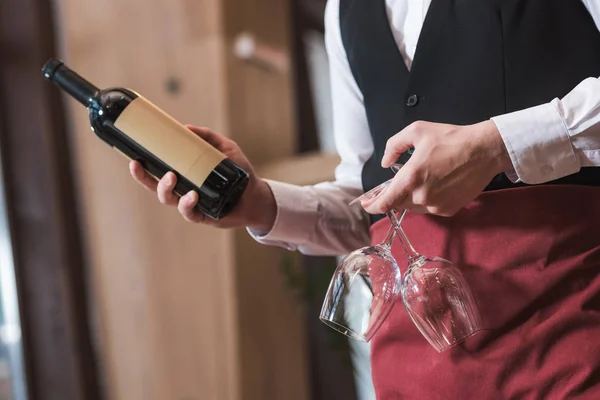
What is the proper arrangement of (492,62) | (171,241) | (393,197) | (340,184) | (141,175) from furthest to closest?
(171,241) → (340,184) → (141,175) → (492,62) → (393,197)

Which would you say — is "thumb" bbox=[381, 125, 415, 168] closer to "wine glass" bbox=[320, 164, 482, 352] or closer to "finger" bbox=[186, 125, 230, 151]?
"wine glass" bbox=[320, 164, 482, 352]

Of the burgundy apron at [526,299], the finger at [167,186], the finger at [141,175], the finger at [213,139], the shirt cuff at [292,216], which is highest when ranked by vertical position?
the finger at [213,139]

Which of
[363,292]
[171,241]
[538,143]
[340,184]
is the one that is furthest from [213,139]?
[171,241]

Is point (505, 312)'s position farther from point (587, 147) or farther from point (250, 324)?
point (250, 324)

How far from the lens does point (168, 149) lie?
0.77 metres

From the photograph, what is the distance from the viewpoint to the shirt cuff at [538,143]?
0.58 meters

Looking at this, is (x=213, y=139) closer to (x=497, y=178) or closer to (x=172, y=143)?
(x=172, y=143)

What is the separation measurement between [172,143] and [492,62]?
0.37 metres

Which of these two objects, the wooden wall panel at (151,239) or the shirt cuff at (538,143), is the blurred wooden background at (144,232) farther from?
the shirt cuff at (538,143)

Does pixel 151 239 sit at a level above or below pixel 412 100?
below

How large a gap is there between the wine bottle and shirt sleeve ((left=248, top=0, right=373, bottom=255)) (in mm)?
82

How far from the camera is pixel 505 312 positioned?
2.09ft

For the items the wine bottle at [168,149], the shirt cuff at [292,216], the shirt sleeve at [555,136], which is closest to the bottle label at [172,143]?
the wine bottle at [168,149]

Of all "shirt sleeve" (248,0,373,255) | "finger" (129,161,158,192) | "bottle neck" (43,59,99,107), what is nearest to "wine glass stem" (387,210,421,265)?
"shirt sleeve" (248,0,373,255)
